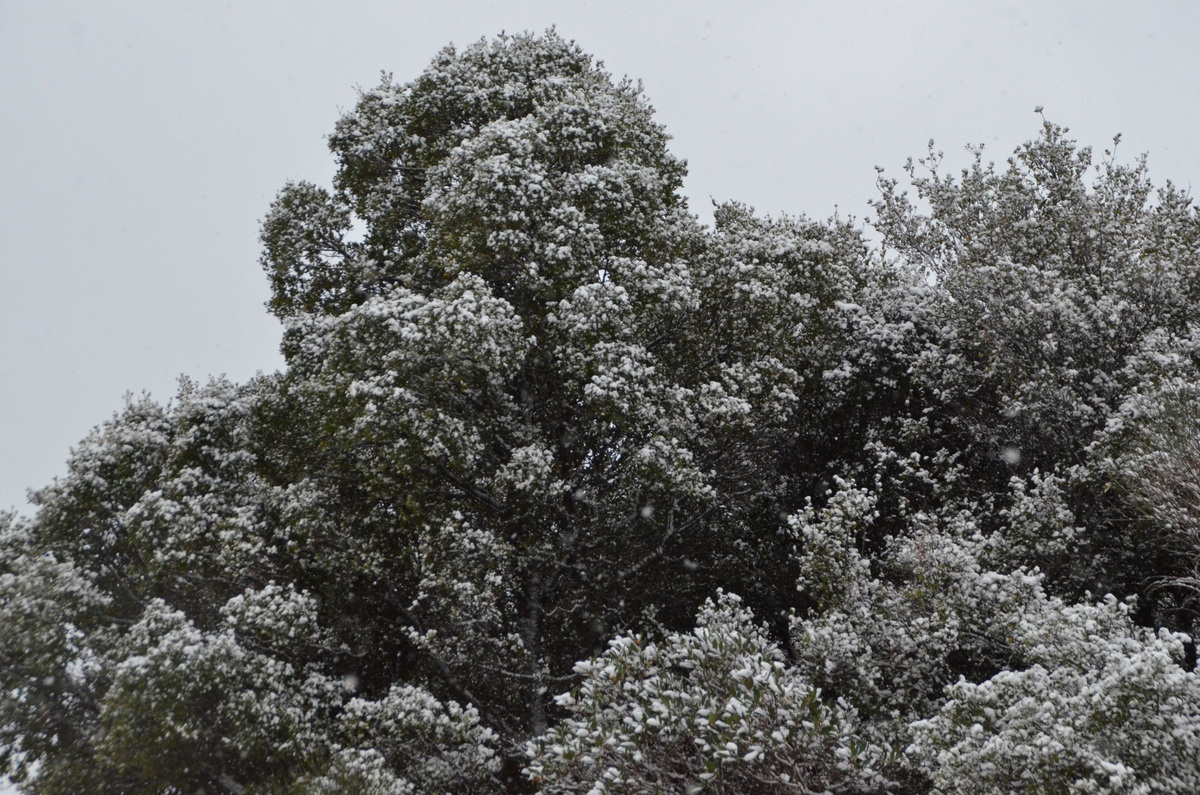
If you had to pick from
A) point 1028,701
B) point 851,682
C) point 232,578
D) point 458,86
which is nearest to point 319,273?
point 458,86

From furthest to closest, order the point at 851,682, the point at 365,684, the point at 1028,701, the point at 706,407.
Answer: the point at 365,684 → the point at 706,407 → the point at 851,682 → the point at 1028,701

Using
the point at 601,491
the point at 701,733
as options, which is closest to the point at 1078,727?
the point at 701,733

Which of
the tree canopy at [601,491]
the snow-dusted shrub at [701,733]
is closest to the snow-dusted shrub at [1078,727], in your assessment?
the tree canopy at [601,491]

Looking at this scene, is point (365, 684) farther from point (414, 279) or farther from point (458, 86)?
point (458, 86)

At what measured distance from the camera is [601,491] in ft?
54.5

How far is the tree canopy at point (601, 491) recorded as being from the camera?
1173 cm

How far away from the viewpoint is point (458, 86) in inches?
742

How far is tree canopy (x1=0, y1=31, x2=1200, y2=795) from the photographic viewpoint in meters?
11.7

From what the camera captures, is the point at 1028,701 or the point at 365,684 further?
the point at 365,684

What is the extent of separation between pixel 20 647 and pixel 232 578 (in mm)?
3538

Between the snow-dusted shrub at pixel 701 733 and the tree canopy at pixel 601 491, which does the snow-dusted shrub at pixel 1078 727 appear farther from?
the snow-dusted shrub at pixel 701 733

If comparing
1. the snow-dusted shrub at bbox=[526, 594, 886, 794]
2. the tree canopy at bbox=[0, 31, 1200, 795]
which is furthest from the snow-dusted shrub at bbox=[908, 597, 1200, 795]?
the snow-dusted shrub at bbox=[526, 594, 886, 794]

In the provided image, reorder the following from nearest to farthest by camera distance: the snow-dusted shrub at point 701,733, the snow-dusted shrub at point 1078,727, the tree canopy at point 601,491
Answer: the snow-dusted shrub at point 1078,727
the snow-dusted shrub at point 701,733
the tree canopy at point 601,491

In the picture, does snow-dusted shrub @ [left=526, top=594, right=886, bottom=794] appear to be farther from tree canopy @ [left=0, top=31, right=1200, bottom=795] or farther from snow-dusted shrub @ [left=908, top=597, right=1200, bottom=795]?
snow-dusted shrub @ [left=908, top=597, right=1200, bottom=795]
